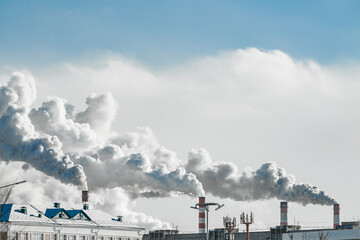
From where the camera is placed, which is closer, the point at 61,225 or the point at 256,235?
the point at 61,225

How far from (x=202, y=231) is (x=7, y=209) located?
54173 millimetres

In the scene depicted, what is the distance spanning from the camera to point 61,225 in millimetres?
109250

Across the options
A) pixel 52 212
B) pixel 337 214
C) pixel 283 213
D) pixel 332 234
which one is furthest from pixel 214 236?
pixel 52 212

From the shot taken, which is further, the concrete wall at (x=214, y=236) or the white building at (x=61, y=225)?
the concrete wall at (x=214, y=236)

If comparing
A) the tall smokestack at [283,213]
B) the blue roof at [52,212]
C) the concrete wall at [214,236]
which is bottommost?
the concrete wall at [214,236]

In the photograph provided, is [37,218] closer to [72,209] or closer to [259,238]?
[72,209]

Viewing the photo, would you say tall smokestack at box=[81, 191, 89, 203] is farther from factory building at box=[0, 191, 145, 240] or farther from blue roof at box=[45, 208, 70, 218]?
blue roof at box=[45, 208, 70, 218]

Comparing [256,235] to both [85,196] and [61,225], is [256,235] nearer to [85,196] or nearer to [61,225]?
[85,196]

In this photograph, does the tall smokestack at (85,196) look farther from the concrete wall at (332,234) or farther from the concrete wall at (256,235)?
the concrete wall at (332,234)

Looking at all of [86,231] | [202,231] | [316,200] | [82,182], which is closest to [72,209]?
[86,231]

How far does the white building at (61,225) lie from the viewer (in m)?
101

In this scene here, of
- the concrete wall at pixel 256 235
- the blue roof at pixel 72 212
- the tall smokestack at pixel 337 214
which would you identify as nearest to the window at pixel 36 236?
the blue roof at pixel 72 212

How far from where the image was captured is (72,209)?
4624 inches

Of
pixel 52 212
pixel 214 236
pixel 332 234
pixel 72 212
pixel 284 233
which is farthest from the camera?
pixel 214 236
